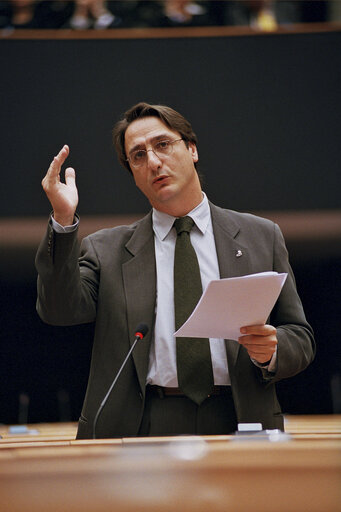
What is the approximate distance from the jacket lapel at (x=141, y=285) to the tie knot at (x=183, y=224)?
0.08 m

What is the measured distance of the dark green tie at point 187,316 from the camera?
1.58 m

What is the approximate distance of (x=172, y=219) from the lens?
1.83 metres

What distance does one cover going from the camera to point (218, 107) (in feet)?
10.8

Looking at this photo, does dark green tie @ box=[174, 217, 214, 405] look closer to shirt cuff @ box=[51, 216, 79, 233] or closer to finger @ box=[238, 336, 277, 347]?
finger @ box=[238, 336, 277, 347]

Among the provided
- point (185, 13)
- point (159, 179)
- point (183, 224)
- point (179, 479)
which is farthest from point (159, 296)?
point (185, 13)

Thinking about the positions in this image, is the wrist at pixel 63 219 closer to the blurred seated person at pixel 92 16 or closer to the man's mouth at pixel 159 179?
the man's mouth at pixel 159 179

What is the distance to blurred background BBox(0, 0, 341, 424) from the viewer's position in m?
3.23

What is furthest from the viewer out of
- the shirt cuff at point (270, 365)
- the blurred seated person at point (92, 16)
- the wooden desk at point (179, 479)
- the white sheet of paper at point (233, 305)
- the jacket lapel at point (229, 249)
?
the blurred seated person at point (92, 16)

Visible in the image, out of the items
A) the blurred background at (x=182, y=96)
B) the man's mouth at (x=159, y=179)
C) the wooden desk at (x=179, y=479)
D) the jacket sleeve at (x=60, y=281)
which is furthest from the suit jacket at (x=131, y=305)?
the blurred background at (x=182, y=96)

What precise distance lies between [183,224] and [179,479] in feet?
3.64

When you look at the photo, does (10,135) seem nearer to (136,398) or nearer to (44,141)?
(44,141)

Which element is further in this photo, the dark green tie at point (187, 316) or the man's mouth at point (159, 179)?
the man's mouth at point (159, 179)

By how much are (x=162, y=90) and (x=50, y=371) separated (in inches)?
64.1

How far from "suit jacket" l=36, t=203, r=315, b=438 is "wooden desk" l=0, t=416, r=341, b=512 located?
0.79m
